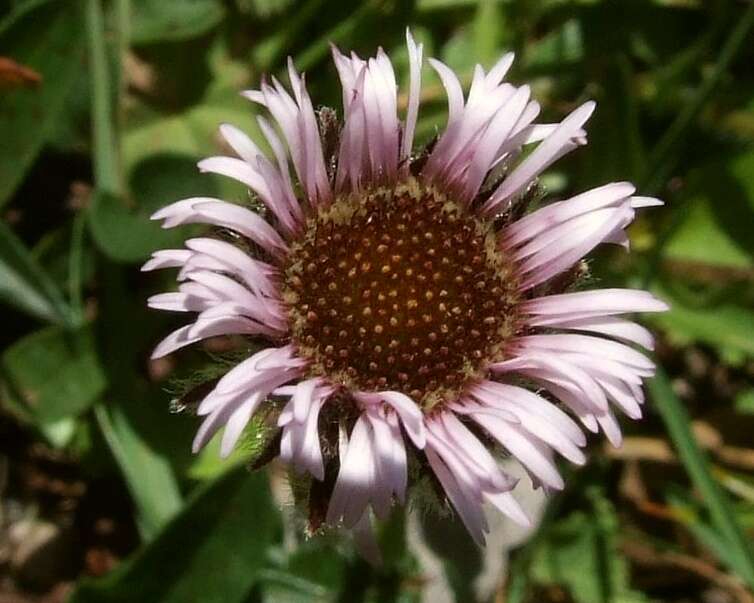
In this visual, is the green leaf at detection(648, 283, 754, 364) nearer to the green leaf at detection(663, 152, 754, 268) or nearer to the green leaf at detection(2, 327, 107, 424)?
the green leaf at detection(663, 152, 754, 268)

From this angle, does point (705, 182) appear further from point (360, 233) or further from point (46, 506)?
point (46, 506)

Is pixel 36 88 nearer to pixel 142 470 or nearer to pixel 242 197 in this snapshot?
pixel 242 197

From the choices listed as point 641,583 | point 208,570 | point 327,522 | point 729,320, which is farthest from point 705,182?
point 327,522

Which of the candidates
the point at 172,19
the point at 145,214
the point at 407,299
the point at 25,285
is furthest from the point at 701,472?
the point at 172,19

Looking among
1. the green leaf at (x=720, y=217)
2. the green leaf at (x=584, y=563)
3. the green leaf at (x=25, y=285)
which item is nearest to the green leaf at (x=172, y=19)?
the green leaf at (x=25, y=285)

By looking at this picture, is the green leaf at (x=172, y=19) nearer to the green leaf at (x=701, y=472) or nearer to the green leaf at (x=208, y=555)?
the green leaf at (x=208, y=555)

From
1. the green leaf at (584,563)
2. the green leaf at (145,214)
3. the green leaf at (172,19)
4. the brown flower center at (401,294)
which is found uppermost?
the green leaf at (172,19)

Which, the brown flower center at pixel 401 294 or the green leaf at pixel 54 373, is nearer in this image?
the brown flower center at pixel 401 294
